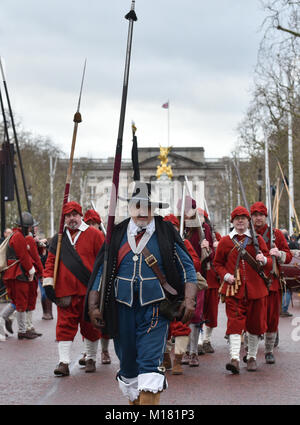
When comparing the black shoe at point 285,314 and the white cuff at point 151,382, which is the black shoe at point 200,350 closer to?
the white cuff at point 151,382

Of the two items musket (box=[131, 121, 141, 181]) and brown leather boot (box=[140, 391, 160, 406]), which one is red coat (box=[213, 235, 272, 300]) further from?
brown leather boot (box=[140, 391, 160, 406])

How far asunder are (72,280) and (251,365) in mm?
2372

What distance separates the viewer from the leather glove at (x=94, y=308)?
6281 mm

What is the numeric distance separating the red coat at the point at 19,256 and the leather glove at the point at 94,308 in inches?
246

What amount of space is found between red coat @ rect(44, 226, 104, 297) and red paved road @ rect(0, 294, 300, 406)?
3.20 feet

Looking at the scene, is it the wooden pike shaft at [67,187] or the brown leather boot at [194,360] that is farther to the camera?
the brown leather boot at [194,360]

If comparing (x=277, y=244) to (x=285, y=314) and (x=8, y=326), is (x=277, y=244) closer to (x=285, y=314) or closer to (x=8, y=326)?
(x=8, y=326)

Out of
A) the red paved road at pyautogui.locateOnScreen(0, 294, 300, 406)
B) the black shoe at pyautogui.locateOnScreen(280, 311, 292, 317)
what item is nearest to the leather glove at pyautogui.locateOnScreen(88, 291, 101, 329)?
the red paved road at pyautogui.locateOnScreen(0, 294, 300, 406)

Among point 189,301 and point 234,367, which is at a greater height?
point 189,301

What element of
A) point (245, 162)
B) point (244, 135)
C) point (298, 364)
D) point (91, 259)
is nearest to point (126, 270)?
point (91, 259)

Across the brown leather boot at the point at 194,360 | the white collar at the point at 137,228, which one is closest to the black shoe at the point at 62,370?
the brown leather boot at the point at 194,360

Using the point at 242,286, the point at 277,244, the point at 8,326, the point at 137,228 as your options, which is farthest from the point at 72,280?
the point at 8,326

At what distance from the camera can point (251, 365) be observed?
9641 mm

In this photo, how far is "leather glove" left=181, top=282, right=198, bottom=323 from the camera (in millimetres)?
6320
